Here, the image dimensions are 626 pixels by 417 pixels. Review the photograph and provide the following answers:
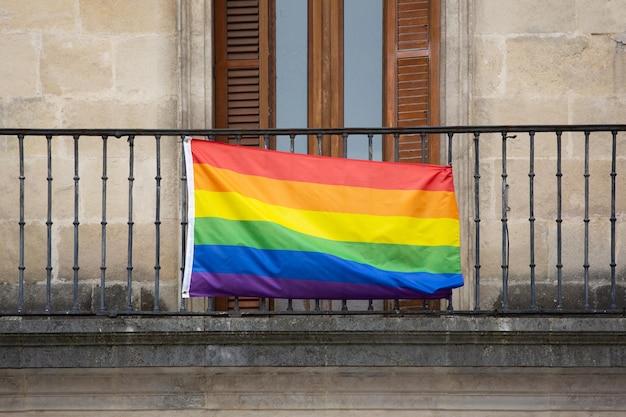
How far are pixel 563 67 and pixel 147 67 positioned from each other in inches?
97.2

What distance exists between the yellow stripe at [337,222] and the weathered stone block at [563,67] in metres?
1.08

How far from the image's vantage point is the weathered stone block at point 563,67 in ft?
34.8

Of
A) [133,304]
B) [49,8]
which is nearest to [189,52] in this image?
[49,8]

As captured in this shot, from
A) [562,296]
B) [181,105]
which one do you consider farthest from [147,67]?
[562,296]

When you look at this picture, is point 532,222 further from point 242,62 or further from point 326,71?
point 242,62

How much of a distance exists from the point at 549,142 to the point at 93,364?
297 cm

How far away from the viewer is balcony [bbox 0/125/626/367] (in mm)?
9906

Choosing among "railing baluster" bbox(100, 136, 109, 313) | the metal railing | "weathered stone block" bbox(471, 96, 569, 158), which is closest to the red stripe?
the metal railing

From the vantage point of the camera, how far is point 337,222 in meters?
10.1

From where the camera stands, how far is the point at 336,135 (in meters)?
10.9

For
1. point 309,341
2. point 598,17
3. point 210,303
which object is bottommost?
point 309,341

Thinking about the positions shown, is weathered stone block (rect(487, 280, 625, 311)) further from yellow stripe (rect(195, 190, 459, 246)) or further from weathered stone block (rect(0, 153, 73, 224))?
weathered stone block (rect(0, 153, 73, 224))

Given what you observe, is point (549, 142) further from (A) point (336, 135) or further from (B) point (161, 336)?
(B) point (161, 336)

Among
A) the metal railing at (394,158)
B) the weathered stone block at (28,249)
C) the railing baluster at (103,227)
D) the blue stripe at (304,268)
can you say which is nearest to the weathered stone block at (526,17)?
the metal railing at (394,158)
